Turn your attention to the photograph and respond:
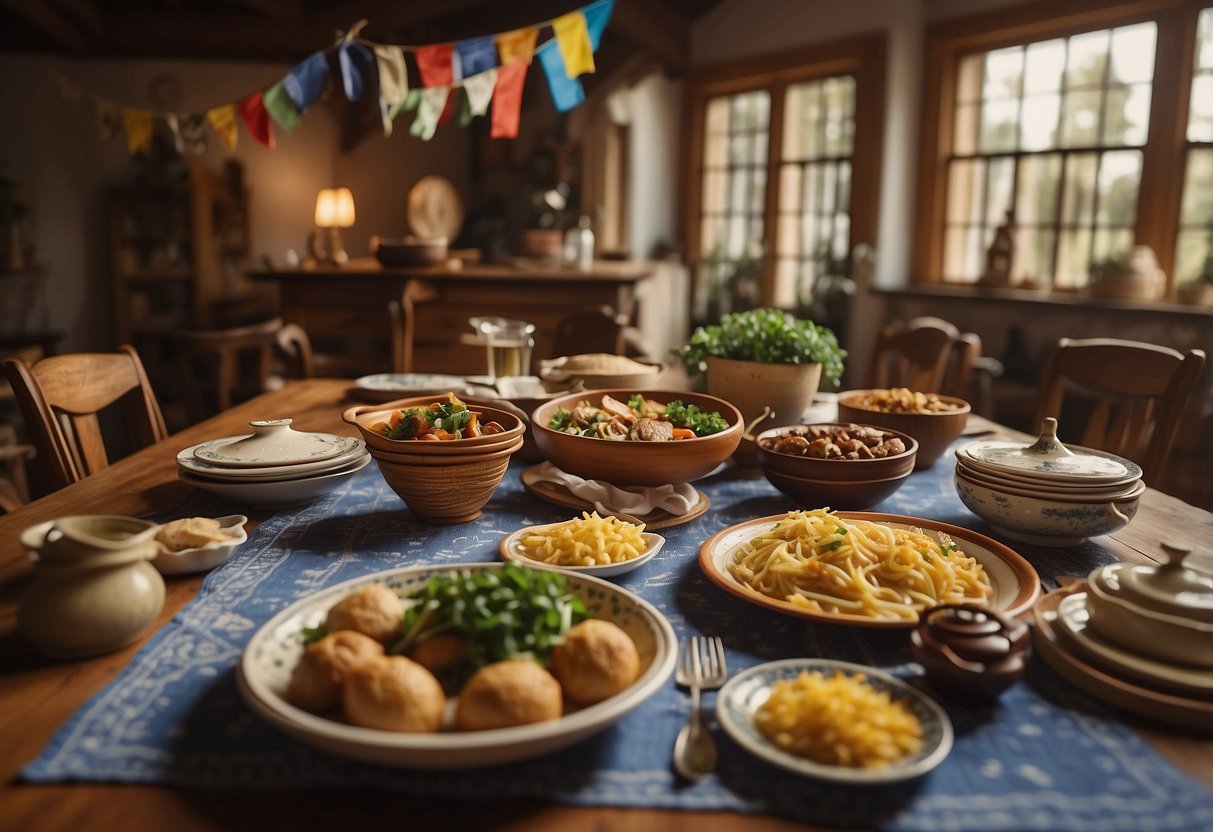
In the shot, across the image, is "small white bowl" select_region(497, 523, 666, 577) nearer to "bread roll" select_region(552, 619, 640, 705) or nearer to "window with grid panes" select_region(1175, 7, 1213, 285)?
"bread roll" select_region(552, 619, 640, 705)

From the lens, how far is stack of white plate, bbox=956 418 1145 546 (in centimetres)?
123

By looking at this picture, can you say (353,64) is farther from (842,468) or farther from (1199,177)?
(1199,177)

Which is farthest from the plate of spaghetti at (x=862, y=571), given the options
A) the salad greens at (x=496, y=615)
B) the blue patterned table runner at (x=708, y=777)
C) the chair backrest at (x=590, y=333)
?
the chair backrest at (x=590, y=333)

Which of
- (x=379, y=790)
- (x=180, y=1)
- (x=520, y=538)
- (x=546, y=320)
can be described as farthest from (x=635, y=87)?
(x=379, y=790)

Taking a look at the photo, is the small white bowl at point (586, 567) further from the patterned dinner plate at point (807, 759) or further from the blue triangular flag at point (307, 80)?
the blue triangular flag at point (307, 80)

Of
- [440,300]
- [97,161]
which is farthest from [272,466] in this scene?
[97,161]

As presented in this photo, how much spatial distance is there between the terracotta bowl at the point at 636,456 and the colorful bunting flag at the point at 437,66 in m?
2.24

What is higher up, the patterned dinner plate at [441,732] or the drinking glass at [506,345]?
the drinking glass at [506,345]

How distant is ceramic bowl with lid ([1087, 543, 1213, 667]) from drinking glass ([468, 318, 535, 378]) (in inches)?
56.3

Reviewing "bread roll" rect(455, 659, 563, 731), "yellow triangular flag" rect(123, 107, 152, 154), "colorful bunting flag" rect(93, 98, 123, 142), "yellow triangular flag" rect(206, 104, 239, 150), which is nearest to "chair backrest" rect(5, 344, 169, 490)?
"bread roll" rect(455, 659, 563, 731)

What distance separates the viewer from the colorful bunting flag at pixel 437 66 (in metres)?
3.26

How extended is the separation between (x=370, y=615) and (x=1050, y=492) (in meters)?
0.92

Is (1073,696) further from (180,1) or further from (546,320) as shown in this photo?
(180,1)

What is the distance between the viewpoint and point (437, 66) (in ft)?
10.7
